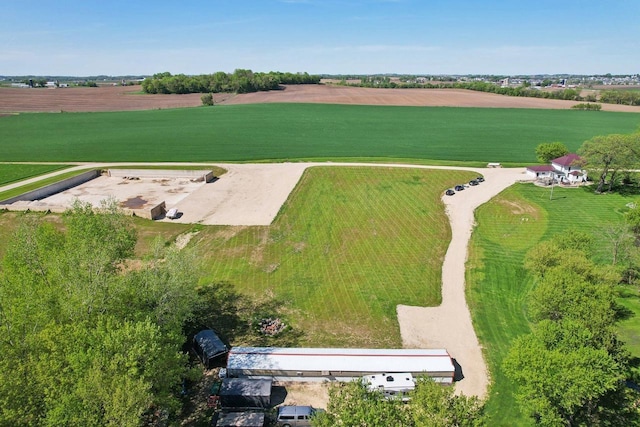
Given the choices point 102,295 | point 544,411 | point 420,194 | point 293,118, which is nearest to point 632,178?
point 420,194

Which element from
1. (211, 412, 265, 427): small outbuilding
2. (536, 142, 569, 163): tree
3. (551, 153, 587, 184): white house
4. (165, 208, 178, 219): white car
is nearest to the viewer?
(211, 412, 265, 427): small outbuilding

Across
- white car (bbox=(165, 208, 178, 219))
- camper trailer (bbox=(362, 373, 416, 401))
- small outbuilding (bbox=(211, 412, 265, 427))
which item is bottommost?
small outbuilding (bbox=(211, 412, 265, 427))

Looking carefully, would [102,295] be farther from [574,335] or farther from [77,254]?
[574,335]

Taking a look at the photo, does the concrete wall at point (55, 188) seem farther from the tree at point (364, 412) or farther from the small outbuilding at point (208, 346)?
the tree at point (364, 412)

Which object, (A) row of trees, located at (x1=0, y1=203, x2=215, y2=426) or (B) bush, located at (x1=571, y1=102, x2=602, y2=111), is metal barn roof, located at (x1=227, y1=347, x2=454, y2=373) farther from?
(B) bush, located at (x1=571, y1=102, x2=602, y2=111)

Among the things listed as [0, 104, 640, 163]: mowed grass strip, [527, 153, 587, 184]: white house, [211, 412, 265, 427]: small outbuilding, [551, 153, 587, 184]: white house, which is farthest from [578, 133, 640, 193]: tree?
[211, 412, 265, 427]: small outbuilding

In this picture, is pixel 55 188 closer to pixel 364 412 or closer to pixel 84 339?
pixel 84 339
